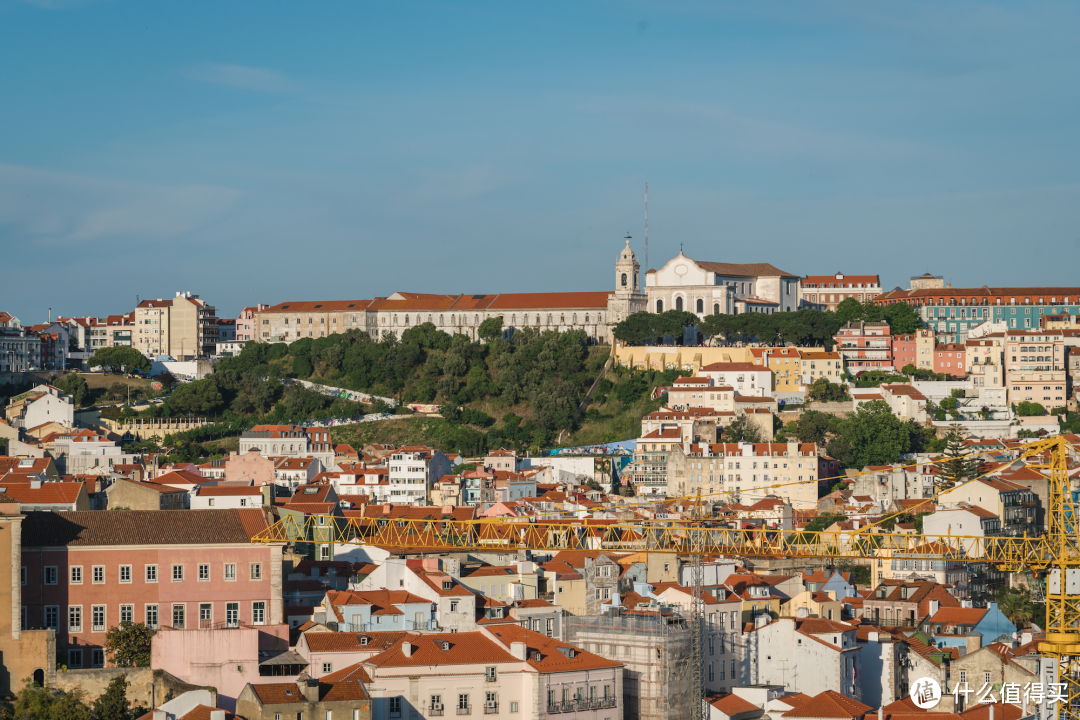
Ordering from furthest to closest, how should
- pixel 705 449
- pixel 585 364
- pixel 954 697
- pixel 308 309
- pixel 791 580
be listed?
pixel 308 309 < pixel 585 364 < pixel 705 449 < pixel 791 580 < pixel 954 697

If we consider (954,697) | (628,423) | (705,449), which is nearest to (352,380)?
(628,423)

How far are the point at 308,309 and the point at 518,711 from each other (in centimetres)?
6942

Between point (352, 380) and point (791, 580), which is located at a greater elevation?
point (352, 380)

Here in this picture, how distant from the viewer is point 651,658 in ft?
88.2

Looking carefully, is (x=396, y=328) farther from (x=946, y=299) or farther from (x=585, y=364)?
(x=946, y=299)

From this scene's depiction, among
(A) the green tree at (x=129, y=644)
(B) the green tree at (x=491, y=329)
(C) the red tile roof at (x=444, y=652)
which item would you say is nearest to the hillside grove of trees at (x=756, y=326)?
(B) the green tree at (x=491, y=329)

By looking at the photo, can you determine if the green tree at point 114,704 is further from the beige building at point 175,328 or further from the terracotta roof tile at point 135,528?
the beige building at point 175,328

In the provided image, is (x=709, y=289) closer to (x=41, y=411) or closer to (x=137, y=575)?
(x=41, y=411)

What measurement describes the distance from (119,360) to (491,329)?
62.8 feet

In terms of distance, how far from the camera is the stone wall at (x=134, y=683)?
25.3 metres

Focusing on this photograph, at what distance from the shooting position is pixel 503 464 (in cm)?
6450

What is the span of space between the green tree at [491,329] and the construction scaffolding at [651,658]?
187ft

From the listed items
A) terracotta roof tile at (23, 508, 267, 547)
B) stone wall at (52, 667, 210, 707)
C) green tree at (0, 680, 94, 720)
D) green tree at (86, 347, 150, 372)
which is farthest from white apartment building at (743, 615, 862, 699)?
green tree at (86, 347, 150, 372)

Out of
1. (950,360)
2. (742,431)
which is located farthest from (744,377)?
(950,360)
